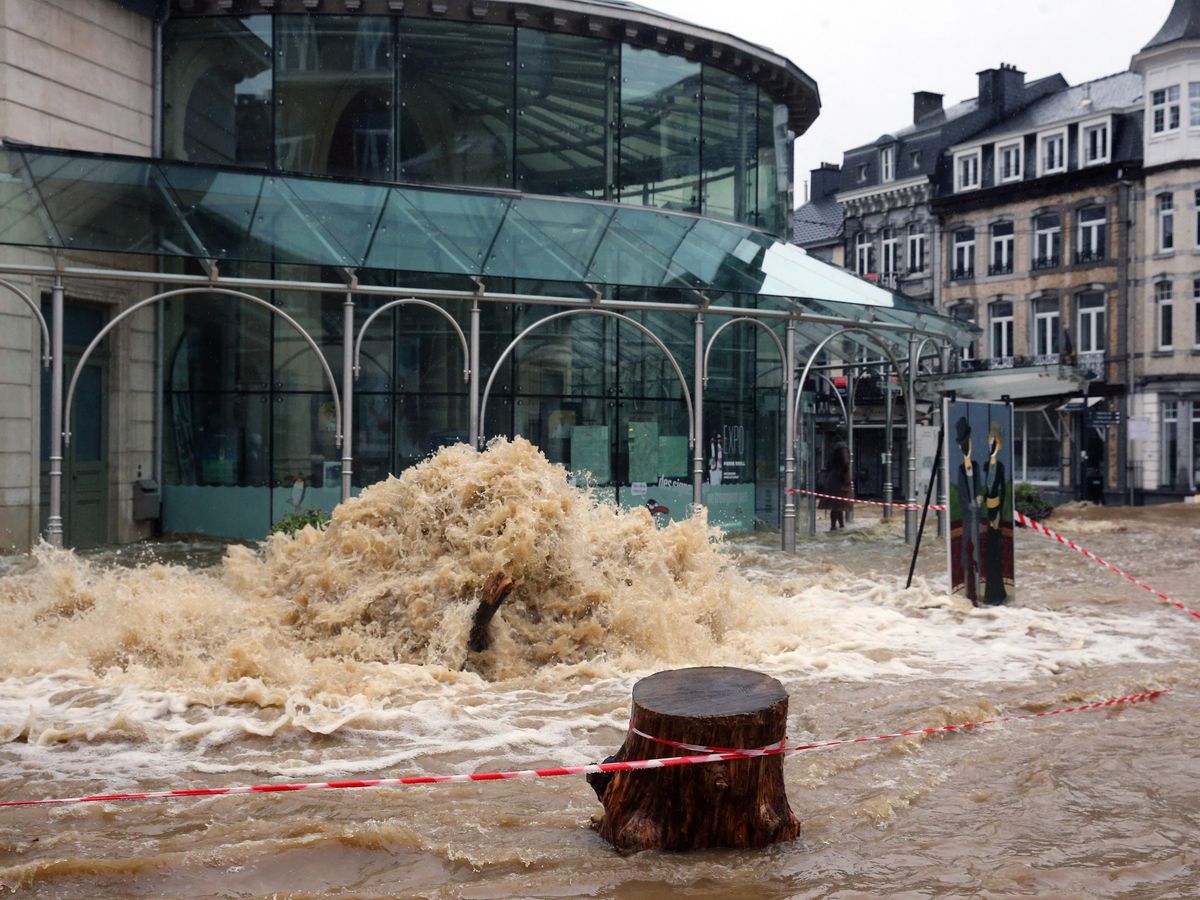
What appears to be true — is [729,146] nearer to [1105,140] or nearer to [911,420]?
[911,420]

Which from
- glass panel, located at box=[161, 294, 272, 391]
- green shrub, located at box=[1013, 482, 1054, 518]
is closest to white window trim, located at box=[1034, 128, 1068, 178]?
green shrub, located at box=[1013, 482, 1054, 518]

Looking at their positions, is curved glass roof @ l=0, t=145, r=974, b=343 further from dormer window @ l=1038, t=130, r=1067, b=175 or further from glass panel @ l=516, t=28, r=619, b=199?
dormer window @ l=1038, t=130, r=1067, b=175

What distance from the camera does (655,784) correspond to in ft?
15.4

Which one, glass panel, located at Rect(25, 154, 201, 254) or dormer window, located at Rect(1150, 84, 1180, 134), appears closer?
glass panel, located at Rect(25, 154, 201, 254)

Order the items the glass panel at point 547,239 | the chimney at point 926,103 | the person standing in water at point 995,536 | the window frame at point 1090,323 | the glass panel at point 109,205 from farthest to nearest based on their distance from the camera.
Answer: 1. the chimney at point 926,103
2. the window frame at point 1090,323
3. the glass panel at point 547,239
4. the glass panel at point 109,205
5. the person standing in water at point 995,536

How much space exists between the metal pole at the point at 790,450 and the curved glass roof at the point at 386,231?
54 centimetres

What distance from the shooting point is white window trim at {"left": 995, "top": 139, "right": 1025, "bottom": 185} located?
38.3m

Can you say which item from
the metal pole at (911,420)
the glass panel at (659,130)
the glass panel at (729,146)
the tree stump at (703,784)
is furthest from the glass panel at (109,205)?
the tree stump at (703,784)

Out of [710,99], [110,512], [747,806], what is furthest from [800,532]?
[747,806]

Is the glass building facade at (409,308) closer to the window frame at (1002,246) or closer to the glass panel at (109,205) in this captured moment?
the glass panel at (109,205)

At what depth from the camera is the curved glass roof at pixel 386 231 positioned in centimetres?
1336

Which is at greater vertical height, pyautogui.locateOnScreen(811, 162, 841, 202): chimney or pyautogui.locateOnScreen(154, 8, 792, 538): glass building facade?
pyautogui.locateOnScreen(811, 162, 841, 202): chimney

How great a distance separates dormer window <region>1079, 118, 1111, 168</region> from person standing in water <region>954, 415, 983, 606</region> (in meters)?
28.4

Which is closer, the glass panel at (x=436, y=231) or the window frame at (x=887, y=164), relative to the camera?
the glass panel at (x=436, y=231)
